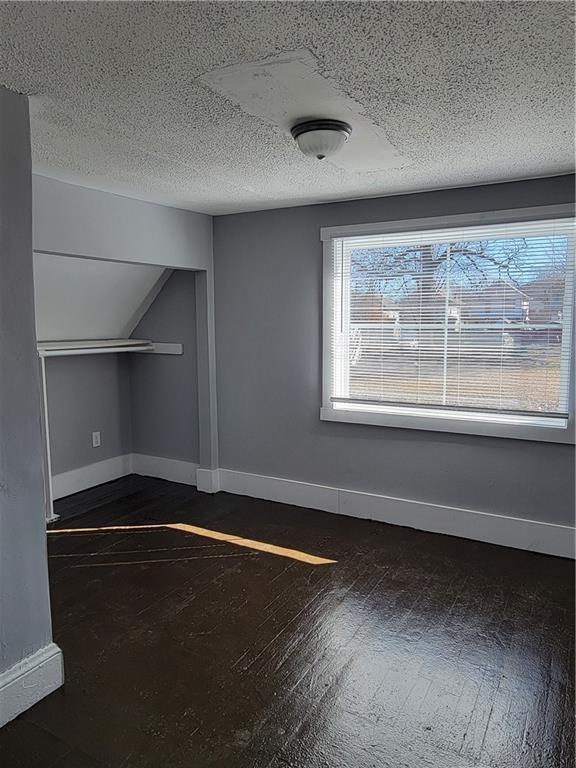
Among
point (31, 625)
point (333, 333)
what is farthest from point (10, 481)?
point (333, 333)

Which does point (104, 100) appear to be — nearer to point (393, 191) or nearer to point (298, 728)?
point (393, 191)

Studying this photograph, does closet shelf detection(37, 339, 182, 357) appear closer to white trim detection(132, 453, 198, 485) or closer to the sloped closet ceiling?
the sloped closet ceiling

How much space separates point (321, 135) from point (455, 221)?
1.51m

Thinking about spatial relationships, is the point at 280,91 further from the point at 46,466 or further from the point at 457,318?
the point at 46,466

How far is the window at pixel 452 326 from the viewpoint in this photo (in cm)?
331

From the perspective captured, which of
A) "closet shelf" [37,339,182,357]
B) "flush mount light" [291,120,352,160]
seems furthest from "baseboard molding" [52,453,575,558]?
"flush mount light" [291,120,352,160]

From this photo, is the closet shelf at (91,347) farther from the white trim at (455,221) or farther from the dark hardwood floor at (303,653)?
the white trim at (455,221)

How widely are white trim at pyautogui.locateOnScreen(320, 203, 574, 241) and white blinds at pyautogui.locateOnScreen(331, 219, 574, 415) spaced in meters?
0.04

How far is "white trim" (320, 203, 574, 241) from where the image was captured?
3.23 meters

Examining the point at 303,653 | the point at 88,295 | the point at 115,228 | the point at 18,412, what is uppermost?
the point at 115,228

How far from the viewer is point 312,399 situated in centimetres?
415

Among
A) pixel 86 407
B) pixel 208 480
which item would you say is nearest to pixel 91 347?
pixel 86 407

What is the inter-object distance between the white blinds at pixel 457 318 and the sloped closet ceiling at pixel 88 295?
1636mm

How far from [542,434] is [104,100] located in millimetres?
2887
